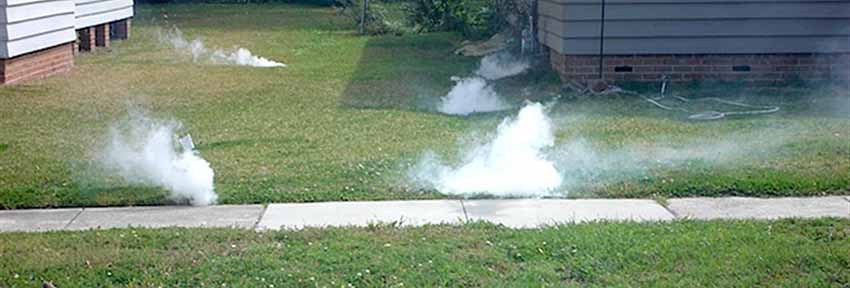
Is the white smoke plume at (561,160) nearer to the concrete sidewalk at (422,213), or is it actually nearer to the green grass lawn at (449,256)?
the concrete sidewalk at (422,213)

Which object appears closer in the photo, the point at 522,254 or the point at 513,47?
the point at 522,254

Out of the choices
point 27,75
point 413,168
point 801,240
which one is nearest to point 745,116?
point 413,168

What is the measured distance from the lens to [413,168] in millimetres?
7773

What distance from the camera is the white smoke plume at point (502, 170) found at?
280 inches

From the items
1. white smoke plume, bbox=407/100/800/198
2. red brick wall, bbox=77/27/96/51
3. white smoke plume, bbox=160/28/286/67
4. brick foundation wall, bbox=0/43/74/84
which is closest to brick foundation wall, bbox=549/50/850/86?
white smoke plume, bbox=407/100/800/198

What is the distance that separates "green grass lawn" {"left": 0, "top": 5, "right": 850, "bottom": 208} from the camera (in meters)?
7.14

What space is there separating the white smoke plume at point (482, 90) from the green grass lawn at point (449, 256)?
5060 mm

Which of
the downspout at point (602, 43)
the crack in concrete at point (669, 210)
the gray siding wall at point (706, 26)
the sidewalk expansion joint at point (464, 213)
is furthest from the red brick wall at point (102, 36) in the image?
the crack in concrete at point (669, 210)

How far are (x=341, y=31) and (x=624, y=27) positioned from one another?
12022 mm

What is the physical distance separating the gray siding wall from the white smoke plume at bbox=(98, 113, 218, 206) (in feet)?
15.4

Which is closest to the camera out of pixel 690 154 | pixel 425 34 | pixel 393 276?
pixel 393 276

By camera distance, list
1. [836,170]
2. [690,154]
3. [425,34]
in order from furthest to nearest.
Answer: [425,34] < [690,154] < [836,170]

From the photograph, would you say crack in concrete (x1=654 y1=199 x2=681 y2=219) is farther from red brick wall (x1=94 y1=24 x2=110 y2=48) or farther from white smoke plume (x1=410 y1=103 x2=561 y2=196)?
red brick wall (x1=94 y1=24 x2=110 y2=48)

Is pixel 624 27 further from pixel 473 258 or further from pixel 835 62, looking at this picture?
pixel 473 258
